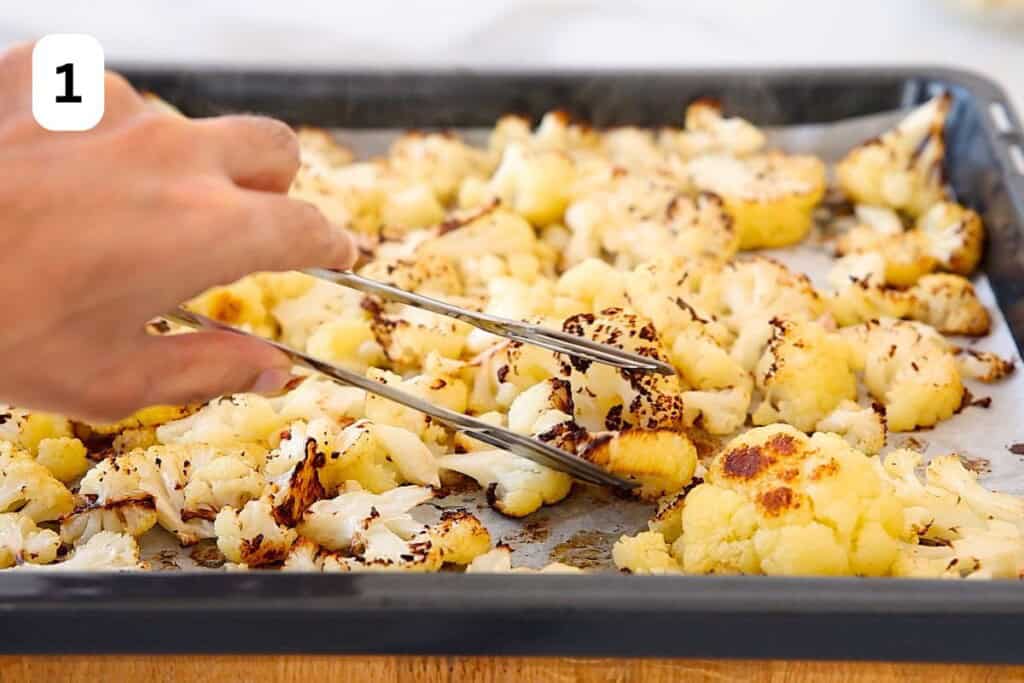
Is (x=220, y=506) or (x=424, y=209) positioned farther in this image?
(x=424, y=209)

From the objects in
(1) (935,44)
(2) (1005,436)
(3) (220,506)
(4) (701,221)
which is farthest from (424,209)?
(1) (935,44)

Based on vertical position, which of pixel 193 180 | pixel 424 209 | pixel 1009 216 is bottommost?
pixel 424 209

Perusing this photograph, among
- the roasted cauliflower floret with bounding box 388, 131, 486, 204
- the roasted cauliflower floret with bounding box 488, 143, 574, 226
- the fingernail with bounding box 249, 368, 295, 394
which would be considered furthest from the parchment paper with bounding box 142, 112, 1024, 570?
the roasted cauliflower floret with bounding box 388, 131, 486, 204

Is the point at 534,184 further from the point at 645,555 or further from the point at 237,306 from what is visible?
the point at 645,555

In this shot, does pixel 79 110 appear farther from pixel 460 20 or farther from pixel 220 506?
pixel 460 20

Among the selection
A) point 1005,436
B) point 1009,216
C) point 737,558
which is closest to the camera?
point 737,558

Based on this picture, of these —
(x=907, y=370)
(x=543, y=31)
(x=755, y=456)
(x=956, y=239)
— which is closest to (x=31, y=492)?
(x=755, y=456)
